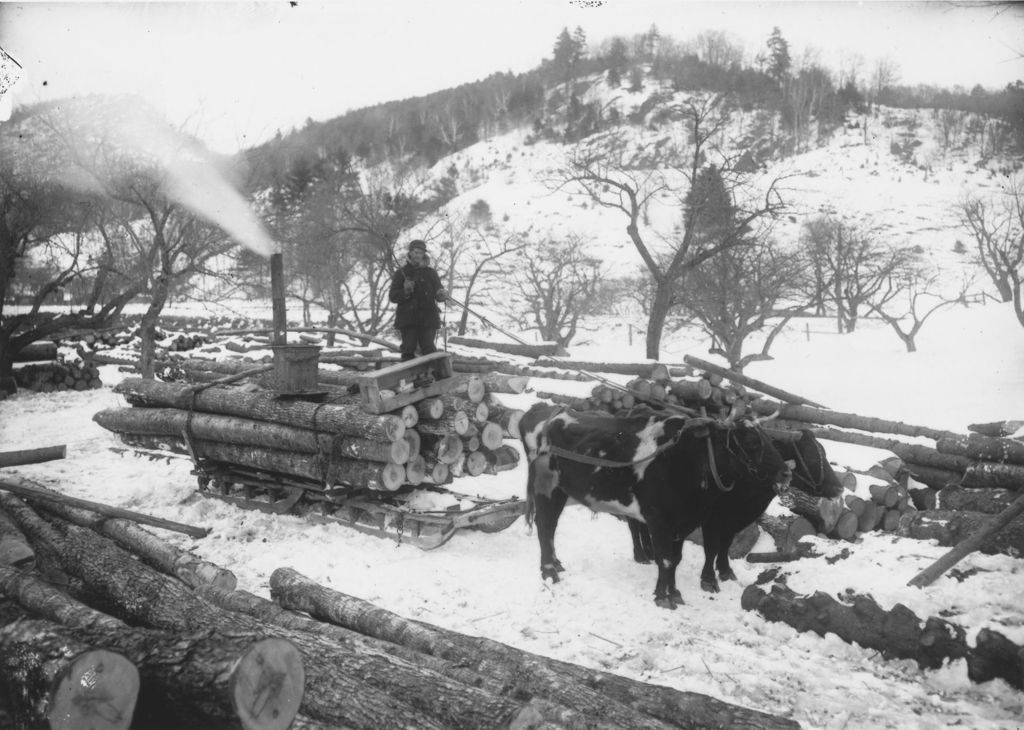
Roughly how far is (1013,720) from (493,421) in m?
5.41

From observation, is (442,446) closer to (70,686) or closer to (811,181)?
(70,686)

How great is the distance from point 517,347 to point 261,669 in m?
14.8

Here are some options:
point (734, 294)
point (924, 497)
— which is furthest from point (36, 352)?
point (924, 497)

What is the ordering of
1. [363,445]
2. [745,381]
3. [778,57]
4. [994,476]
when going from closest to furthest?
[994,476]
[363,445]
[745,381]
[778,57]

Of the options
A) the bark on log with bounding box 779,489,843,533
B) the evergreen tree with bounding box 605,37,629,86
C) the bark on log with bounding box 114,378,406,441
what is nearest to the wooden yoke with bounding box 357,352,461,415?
the bark on log with bounding box 114,378,406,441

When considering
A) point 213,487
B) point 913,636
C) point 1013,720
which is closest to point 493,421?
point 213,487

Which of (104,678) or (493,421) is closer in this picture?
(104,678)

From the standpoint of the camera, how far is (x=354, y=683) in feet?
10.4

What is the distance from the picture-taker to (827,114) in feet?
214

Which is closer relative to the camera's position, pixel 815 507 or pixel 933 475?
pixel 815 507

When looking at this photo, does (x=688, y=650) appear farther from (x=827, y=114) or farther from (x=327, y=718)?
(x=827, y=114)

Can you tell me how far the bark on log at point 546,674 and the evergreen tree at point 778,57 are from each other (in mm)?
80846

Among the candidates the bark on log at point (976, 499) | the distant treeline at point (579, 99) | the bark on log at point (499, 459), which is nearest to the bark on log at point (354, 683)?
the bark on log at point (499, 459)

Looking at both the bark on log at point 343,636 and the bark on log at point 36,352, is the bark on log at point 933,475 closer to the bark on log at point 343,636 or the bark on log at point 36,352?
the bark on log at point 343,636
